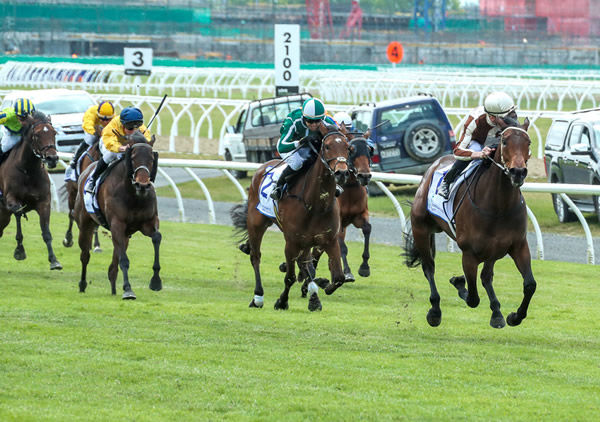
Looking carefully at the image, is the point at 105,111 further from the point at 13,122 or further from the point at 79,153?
the point at 13,122

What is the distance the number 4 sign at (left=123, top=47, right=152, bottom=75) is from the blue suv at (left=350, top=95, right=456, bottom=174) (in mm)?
4541

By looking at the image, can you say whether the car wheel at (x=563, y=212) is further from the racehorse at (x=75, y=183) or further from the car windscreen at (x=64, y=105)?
the car windscreen at (x=64, y=105)

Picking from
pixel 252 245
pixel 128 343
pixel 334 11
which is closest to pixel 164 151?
pixel 252 245

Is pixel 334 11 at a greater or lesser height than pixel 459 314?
greater

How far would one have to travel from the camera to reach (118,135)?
10.5 metres

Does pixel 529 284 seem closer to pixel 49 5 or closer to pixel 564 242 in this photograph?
pixel 564 242

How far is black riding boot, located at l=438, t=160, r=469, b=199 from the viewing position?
884 cm

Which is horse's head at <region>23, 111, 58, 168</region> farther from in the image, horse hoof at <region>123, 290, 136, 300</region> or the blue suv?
the blue suv

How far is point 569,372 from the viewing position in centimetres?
715

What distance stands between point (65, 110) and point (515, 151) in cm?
1916

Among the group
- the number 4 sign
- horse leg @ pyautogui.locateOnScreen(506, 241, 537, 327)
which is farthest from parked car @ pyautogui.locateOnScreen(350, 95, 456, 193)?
horse leg @ pyautogui.locateOnScreen(506, 241, 537, 327)

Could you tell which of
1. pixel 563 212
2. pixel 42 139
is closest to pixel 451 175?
pixel 42 139

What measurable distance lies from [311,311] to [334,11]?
239ft

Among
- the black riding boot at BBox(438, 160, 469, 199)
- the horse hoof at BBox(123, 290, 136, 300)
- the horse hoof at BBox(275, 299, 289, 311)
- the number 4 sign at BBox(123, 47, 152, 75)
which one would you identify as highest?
the number 4 sign at BBox(123, 47, 152, 75)
